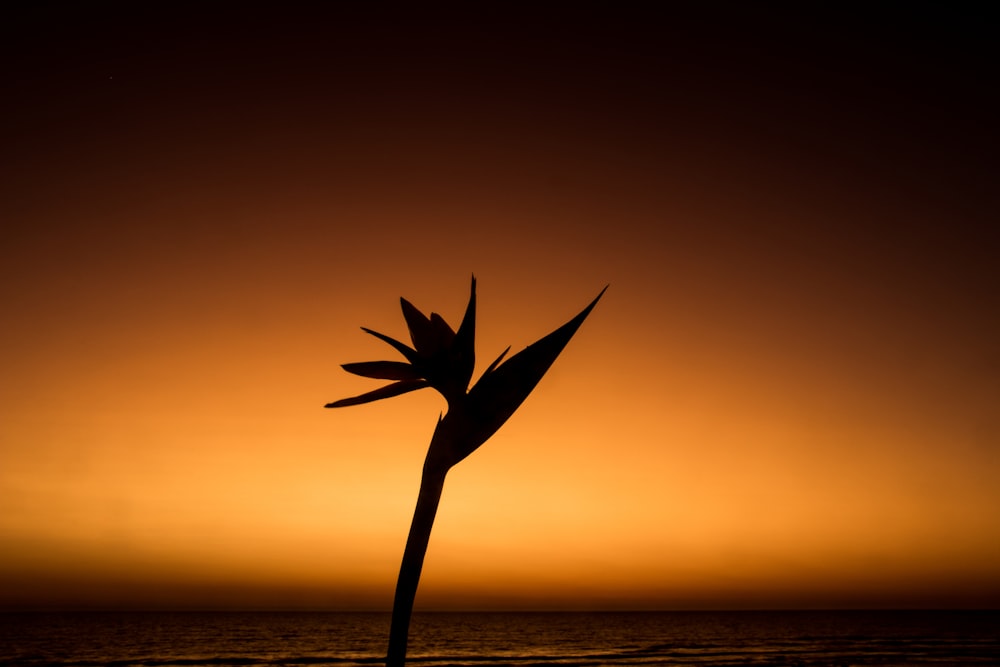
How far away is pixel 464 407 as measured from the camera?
6.19ft

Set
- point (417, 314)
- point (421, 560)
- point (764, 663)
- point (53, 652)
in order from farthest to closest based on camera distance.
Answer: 1. point (53, 652)
2. point (764, 663)
3. point (417, 314)
4. point (421, 560)

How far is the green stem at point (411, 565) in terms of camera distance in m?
1.75

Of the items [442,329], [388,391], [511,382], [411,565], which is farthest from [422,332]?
[411,565]

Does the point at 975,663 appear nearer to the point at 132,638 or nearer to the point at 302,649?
the point at 302,649

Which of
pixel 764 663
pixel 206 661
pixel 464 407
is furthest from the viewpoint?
pixel 206 661

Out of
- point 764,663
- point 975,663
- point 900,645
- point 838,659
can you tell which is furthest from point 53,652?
point 900,645

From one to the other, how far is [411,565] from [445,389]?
46 centimetres

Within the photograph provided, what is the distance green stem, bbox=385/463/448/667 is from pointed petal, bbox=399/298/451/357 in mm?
416

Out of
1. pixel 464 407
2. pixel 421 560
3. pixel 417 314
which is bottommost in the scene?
pixel 421 560

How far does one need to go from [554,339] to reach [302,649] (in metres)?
46.1

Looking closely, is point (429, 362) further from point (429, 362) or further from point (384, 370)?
point (384, 370)

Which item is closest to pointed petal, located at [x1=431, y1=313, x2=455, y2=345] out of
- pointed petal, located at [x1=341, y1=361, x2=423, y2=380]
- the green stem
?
pointed petal, located at [x1=341, y1=361, x2=423, y2=380]

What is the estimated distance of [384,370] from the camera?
2047 millimetres

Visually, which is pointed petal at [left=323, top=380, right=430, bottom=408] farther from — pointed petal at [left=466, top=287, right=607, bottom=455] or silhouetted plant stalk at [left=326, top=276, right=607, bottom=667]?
pointed petal at [left=466, top=287, right=607, bottom=455]
